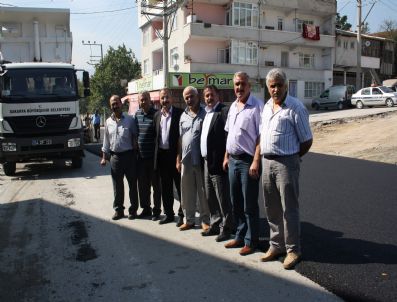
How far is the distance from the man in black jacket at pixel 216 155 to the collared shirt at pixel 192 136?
218 millimetres

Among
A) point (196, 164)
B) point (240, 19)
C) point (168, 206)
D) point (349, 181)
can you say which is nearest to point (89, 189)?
point (168, 206)

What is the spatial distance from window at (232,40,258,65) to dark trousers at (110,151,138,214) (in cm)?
3160

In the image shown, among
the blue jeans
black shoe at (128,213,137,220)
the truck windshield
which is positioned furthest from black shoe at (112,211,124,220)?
the truck windshield

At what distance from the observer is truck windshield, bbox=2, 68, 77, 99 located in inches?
445

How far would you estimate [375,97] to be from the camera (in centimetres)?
3036

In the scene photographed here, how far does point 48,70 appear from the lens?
11.7m

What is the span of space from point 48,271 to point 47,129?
7365 millimetres

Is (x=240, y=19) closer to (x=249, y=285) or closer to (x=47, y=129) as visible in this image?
(x=47, y=129)

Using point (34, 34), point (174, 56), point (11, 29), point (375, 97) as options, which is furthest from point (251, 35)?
point (11, 29)

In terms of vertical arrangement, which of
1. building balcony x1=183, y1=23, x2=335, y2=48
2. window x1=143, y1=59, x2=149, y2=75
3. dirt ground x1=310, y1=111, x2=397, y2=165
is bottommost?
dirt ground x1=310, y1=111, x2=397, y2=165

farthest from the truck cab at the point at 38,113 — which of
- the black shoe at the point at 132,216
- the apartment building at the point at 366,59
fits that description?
the apartment building at the point at 366,59

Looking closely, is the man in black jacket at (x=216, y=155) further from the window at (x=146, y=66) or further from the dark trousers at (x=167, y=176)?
the window at (x=146, y=66)

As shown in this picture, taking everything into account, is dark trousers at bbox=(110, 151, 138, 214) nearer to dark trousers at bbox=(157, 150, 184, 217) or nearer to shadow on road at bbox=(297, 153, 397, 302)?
dark trousers at bbox=(157, 150, 184, 217)

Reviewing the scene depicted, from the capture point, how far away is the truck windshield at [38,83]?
37.1ft
